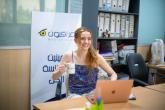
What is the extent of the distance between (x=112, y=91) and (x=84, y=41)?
81 centimetres

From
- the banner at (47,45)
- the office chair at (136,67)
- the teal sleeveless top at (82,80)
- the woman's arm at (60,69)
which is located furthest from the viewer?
the office chair at (136,67)

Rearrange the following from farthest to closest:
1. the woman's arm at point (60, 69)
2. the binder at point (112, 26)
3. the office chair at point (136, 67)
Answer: the binder at point (112, 26), the office chair at point (136, 67), the woman's arm at point (60, 69)

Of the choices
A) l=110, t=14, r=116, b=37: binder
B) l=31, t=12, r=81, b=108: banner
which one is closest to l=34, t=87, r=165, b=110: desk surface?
l=31, t=12, r=81, b=108: banner

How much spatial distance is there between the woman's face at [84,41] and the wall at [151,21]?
6.52ft

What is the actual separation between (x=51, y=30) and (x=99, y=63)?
0.74m

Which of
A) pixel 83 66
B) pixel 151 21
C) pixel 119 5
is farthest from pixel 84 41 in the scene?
pixel 151 21

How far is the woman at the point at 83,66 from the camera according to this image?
242cm

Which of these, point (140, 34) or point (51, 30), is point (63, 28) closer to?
point (51, 30)

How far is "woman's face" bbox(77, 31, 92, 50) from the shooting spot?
248cm

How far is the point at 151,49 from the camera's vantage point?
4316 millimetres

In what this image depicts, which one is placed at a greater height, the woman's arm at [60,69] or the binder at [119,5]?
the binder at [119,5]

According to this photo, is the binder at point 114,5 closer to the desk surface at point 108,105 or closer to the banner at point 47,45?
the banner at point 47,45

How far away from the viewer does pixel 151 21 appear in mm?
4426

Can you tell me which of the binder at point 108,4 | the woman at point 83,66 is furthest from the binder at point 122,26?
the woman at point 83,66
